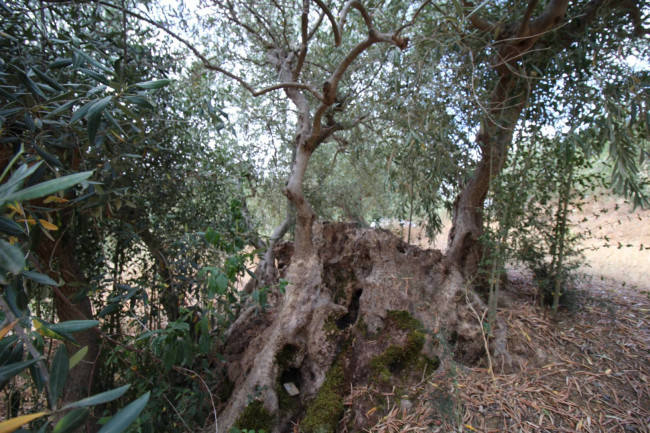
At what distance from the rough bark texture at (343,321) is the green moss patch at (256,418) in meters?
0.02

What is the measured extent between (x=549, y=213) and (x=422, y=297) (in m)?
1.24

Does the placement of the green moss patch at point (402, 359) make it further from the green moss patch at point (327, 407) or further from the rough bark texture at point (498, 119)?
the rough bark texture at point (498, 119)

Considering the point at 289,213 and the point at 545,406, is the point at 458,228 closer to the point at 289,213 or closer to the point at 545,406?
the point at 545,406

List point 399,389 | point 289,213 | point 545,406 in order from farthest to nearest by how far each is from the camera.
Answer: point 289,213
point 399,389
point 545,406

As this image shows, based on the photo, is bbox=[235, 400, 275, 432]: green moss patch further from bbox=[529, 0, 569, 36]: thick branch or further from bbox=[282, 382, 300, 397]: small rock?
bbox=[529, 0, 569, 36]: thick branch

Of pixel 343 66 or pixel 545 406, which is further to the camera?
pixel 343 66

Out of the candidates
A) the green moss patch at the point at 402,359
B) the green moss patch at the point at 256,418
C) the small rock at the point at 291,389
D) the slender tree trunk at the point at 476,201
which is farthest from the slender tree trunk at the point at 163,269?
the slender tree trunk at the point at 476,201

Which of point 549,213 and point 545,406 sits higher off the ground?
point 549,213

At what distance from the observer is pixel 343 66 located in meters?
2.90

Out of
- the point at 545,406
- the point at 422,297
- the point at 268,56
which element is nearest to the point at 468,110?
the point at 422,297

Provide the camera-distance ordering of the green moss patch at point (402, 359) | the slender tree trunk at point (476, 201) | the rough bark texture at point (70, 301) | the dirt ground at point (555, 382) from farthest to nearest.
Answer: the slender tree trunk at point (476, 201) → the green moss patch at point (402, 359) → the rough bark texture at point (70, 301) → the dirt ground at point (555, 382)

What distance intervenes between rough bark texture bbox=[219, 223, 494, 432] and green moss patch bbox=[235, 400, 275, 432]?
18mm

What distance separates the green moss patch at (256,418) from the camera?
2.46 metres

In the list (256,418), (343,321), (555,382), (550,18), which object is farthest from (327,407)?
(550,18)
